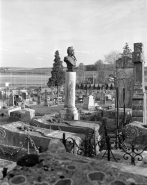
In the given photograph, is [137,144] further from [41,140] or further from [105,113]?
[105,113]

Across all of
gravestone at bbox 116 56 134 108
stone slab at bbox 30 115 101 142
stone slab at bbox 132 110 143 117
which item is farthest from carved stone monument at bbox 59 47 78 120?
gravestone at bbox 116 56 134 108

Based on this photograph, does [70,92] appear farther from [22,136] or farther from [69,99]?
[22,136]

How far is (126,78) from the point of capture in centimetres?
1642

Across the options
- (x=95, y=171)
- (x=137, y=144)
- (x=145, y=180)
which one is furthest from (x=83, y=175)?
(x=137, y=144)

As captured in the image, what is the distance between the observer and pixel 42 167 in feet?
7.11

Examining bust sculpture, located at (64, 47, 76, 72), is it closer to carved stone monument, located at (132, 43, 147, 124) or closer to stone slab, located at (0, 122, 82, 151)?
carved stone monument, located at (132, 43, 147, 124)

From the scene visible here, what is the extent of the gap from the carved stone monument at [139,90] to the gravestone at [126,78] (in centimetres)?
315

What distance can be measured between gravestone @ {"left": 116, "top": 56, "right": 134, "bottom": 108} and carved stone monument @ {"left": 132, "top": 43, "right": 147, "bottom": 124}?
315cm

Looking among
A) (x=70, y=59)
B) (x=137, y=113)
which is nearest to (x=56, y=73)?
(x=70, y=59)

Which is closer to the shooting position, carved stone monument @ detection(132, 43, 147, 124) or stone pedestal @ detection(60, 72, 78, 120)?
carved stone monument @ detection(132, 43, 147, 124)

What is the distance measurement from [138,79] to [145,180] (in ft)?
37.3

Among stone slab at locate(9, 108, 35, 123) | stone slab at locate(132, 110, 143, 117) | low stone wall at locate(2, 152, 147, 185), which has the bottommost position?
stone slab at locate(9, 108, 35, 123)

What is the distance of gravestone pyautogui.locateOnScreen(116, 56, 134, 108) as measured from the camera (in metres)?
16.2

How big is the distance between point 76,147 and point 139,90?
23.2 ft
